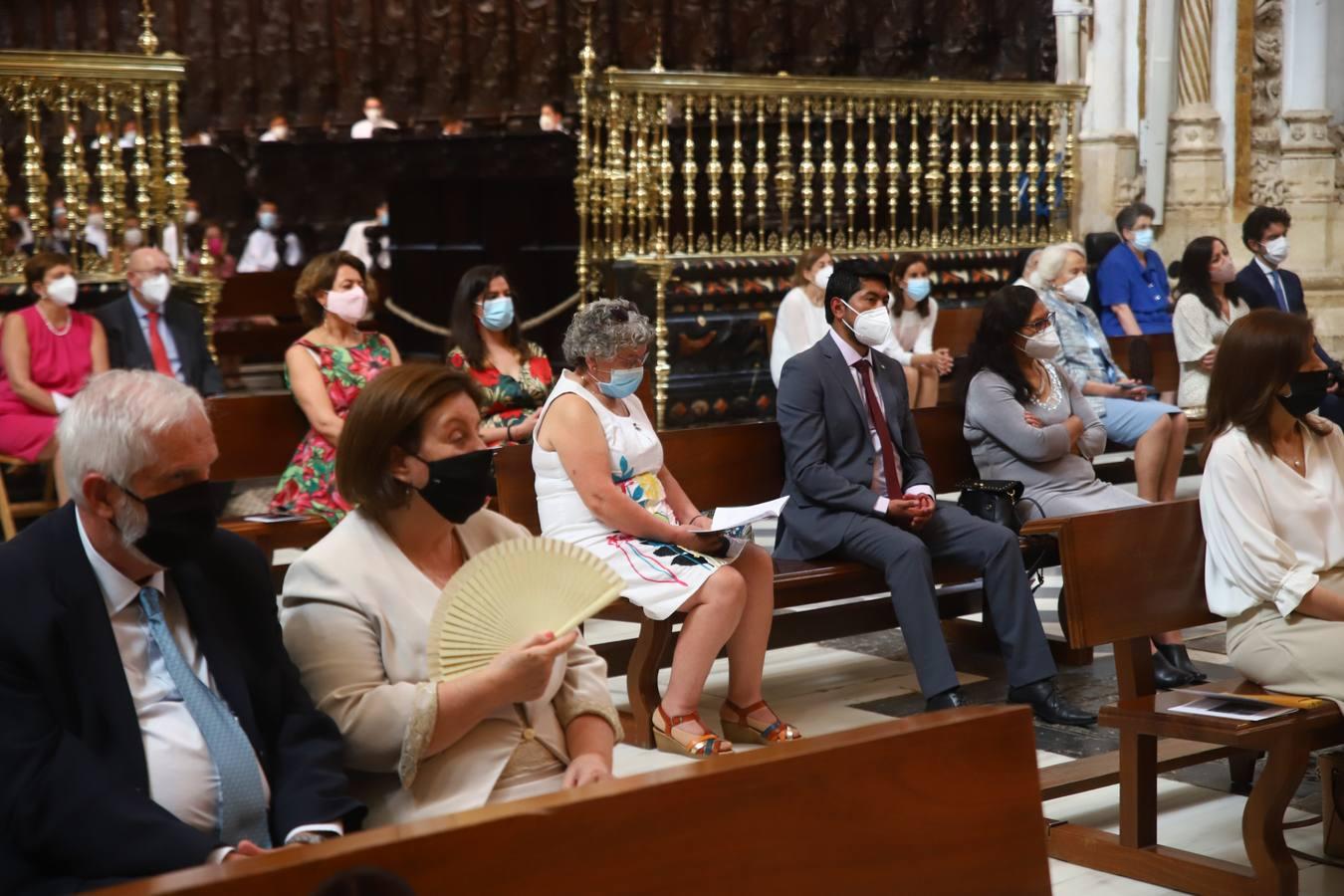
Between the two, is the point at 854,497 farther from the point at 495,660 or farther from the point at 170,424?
the point at 170,424

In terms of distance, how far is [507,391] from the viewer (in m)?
6.24

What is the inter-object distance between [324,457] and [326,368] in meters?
0.31

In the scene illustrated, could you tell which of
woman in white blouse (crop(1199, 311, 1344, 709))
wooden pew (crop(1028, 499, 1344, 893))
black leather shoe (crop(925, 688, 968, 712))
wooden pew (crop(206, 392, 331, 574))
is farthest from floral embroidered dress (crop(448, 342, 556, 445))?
woman in white blouse (crop(1199, 311, 1344, 709))

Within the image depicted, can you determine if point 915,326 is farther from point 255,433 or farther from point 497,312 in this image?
point 255,433

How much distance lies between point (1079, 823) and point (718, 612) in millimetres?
1109

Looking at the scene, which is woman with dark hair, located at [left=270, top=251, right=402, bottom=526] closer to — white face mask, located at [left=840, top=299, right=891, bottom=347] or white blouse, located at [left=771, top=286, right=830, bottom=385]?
white face mask, located at [left=840, top=299, right=891, bottom=347]

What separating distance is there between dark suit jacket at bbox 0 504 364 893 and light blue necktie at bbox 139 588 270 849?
0.08 feet

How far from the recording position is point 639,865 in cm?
196

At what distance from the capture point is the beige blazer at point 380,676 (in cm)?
261

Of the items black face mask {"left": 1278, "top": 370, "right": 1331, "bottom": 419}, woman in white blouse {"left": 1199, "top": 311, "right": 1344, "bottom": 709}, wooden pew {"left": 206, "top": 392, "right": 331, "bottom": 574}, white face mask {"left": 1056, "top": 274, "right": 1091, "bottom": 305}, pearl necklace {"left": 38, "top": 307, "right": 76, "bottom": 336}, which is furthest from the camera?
white face mask {"left": 1056, "top": 274, "right": 1091, "bottom": 305}

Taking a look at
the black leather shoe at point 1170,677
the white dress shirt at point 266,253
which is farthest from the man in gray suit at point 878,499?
the white dress shirt at point 266,253

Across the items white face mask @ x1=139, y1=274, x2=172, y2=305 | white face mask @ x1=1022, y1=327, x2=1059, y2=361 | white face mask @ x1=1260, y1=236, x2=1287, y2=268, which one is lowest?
white face mask @ x1=1022, y1=327, x2=1059, y2=361

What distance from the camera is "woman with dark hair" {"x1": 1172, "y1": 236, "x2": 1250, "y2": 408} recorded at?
7.82 m

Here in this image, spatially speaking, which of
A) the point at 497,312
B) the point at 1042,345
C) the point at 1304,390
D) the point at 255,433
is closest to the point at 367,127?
the point at 497,312
